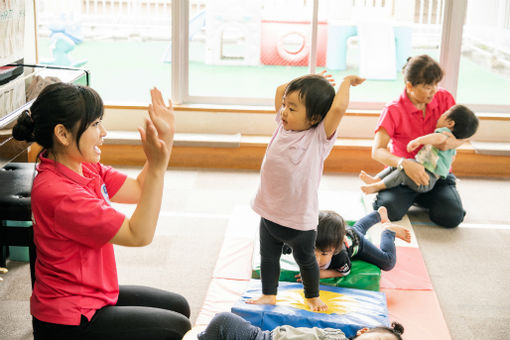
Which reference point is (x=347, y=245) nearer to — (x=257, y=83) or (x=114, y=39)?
(x=257, y=83)

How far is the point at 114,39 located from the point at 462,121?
21.2ft

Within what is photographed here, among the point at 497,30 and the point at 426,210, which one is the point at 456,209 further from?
the point at 497,30

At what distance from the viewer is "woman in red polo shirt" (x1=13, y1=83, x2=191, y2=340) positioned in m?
1.98

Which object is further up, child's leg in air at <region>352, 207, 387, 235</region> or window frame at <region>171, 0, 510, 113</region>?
window frame at <region>171, 0, 510, 113</region>

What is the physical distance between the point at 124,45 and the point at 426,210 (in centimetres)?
600

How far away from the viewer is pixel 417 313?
3.07 m

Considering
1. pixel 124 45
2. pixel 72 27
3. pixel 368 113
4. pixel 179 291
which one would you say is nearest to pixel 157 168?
pixel 179 291

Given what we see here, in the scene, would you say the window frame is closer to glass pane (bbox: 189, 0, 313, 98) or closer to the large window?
the large window

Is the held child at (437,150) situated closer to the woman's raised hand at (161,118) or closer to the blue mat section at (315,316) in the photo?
the blue mat section at (315,316)

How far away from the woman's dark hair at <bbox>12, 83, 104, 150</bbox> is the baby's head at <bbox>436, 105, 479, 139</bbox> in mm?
2616

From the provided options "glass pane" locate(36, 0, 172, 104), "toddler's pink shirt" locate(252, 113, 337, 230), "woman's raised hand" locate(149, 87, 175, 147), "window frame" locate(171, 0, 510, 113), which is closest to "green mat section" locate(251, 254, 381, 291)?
"toddler's pink shirt" locate(252, 113, 337, 230)

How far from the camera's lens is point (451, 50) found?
17.7 ft

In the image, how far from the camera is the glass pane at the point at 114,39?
775 cm

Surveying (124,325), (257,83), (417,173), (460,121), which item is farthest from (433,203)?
(124,325)
